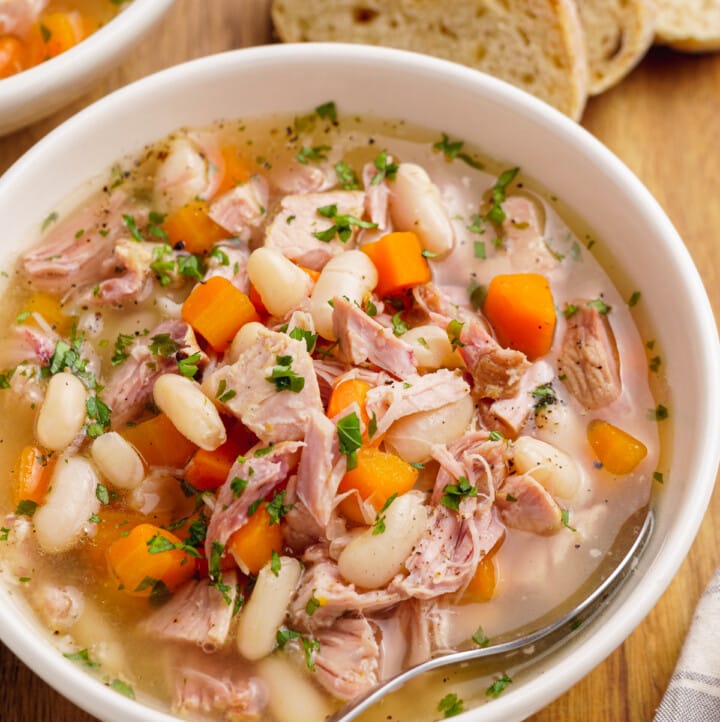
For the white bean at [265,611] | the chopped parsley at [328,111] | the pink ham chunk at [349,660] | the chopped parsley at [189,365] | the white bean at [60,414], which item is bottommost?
the pink ham chunk at [349,660]

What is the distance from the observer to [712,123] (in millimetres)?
2928

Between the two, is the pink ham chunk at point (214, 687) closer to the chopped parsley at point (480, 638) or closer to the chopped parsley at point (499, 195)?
the chopped parsley at point (480, 638)

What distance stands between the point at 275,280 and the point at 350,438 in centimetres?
38

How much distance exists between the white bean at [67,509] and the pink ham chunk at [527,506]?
80 centimetres

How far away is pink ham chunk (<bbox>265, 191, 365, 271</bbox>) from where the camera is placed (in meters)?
2.29

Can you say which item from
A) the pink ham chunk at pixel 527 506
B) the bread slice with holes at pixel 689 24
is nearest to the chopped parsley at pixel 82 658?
the pink ham chunk at pixel 527 506

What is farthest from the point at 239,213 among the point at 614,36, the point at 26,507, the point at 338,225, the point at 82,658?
the point at 614,36

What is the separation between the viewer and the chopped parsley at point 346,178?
2.44 metres

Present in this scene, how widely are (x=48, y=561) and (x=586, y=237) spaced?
1344 mm

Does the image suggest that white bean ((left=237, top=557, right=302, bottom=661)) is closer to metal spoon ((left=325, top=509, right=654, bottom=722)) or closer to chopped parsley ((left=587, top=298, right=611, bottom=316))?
metal spoon ((left=325, top=509, right=654, bottom=722))

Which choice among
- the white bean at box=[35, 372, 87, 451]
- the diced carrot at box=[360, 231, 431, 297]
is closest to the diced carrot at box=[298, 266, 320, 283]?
the diced carrot at box=[360, 231, 431, 297]

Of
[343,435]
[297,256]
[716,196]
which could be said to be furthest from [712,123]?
[343,435]

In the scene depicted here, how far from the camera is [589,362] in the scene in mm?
2197

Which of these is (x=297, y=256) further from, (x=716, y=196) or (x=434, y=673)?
(x=716, y=196)
